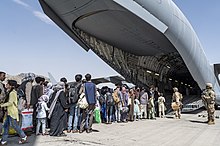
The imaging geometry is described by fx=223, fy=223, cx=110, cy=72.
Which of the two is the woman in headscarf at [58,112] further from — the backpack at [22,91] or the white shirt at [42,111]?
the backpack at [22,91]

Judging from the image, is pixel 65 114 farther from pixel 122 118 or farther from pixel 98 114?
pixel 122 118

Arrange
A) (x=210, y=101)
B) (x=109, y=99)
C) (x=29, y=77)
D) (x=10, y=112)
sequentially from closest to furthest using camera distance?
1. (x=10, y=112)
2. (x=29, y=77)
3. (x=109, y=99)
4. (x=210, y=101)

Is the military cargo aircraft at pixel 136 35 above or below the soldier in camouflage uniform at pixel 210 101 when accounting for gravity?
above

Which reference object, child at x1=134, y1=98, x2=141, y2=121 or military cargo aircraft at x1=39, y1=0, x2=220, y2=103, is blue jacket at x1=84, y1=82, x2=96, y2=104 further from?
military cargo aircraft at x1=39, y1=0, x2=220, y2=103

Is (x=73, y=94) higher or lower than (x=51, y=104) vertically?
higher

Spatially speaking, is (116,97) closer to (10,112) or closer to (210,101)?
(210,101)

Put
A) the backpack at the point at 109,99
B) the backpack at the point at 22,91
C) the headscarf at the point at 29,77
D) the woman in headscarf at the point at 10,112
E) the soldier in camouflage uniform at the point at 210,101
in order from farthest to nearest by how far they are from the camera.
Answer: the soldier in camouflage uniform at the point at 210,101, the backpack at the point at 109,99, the headscarf at the point at 29,77, the backpack at the point at 22,91, the woman in headscarf at the point at 10,112

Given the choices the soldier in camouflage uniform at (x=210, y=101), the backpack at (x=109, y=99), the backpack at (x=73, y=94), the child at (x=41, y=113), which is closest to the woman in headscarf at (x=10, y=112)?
the child at (x=41, y=113)

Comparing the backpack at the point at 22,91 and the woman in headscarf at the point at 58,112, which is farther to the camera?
the woman in headscarf at the point at 58,112

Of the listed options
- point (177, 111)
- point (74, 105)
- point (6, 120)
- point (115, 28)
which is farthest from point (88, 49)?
point (6, 120)

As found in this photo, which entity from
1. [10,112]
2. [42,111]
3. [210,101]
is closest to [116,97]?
[42,111]

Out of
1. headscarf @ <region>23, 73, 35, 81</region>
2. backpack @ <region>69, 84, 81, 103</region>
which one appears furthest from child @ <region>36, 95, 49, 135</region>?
backpack @ <region>69, 84, 81, 103</region>

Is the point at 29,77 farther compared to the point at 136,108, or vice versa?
the point at 136,108

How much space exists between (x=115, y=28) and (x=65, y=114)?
10548 mm
